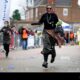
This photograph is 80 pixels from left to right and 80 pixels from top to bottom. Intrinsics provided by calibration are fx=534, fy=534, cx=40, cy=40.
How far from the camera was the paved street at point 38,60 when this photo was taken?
3746mm

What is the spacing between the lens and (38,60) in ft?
13.8

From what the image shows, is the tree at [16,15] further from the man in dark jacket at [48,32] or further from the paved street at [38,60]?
the paved street at [38,60]

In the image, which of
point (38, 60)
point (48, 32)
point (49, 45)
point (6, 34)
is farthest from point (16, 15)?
point (6, 34)

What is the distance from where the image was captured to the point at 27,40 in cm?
431

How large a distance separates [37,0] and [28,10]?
92mm

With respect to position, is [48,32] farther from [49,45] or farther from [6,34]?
[6,34]

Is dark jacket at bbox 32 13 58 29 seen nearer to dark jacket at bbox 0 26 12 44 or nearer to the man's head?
the man's head

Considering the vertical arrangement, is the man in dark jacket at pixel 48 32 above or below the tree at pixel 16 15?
below

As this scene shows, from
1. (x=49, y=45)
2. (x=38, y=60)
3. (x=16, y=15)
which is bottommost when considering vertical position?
(x=38, y=60)

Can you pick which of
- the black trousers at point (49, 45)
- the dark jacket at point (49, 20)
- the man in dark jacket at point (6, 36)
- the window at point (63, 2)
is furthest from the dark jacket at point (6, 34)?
the window at point (63, 2)

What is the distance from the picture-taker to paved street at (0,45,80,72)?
3.75 m

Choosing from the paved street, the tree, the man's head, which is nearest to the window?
the man's head
